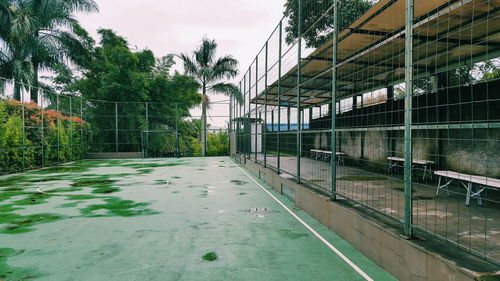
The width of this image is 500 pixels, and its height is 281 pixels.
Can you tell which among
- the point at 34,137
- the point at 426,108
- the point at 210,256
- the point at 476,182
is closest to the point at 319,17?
the point at 426,108

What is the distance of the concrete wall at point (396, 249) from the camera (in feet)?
7.05

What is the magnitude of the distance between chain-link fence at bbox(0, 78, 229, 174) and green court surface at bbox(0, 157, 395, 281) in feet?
21.1

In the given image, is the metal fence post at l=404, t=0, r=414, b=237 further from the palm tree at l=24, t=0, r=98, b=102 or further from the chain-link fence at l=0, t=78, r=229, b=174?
the palm tree at l=24, t=0, r=98, b=102

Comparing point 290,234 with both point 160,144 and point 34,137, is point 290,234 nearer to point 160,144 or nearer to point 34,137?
point 34,137

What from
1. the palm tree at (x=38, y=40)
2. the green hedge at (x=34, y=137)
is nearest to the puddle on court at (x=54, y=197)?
the green hedge at (x=34, y=137)

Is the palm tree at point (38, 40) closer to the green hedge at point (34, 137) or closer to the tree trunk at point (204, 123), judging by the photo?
the green hedge at point (34, 137)

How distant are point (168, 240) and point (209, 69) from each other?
65.9 feet

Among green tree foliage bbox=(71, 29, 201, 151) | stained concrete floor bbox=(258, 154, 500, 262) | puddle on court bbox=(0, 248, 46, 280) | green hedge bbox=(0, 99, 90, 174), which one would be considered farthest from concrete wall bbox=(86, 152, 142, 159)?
puddle on court bbox=(0, 248, 46, 280)

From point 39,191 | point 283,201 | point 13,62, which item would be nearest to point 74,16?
point 13,62

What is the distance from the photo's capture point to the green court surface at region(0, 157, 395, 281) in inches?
122

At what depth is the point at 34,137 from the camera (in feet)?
44.5

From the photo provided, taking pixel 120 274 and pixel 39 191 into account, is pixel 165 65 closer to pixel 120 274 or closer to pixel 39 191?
pixel 39 191

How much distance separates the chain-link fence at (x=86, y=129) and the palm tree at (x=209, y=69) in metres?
1.07

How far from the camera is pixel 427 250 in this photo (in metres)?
2.44
